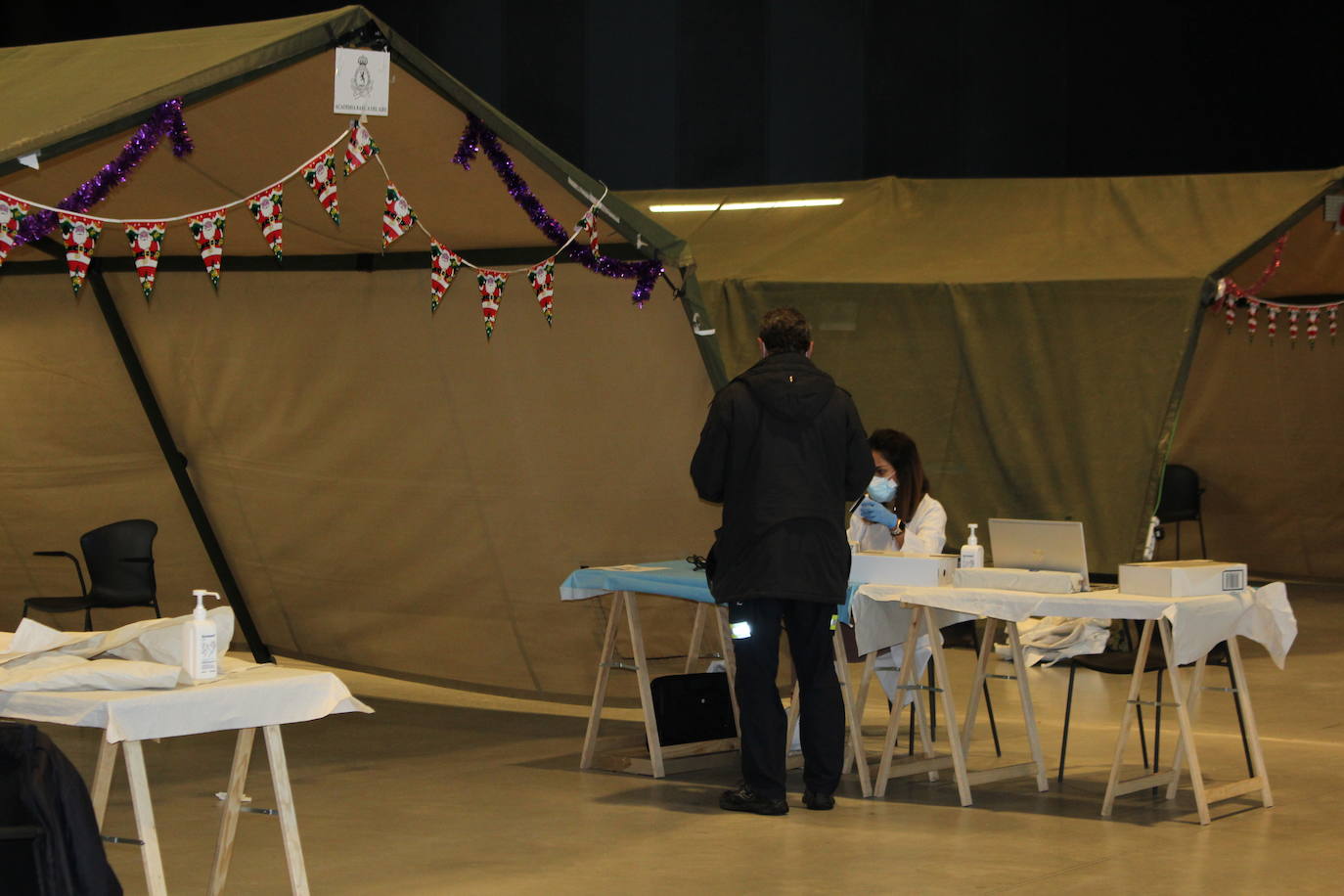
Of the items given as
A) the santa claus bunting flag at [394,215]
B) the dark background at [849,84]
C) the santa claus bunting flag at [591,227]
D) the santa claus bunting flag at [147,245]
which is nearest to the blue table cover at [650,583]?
the santa claus bunting flag at [591,227]

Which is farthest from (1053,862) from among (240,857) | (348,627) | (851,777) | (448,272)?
(348,627)

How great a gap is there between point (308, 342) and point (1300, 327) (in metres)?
7.23

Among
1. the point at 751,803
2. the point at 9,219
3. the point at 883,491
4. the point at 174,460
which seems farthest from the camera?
the point at 174,460

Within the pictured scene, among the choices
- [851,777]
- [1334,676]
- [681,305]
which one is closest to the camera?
[851,777]

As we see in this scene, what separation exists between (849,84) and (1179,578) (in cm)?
961

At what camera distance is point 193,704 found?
3.39 m

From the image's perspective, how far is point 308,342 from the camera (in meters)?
7.30

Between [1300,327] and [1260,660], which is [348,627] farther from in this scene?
[1300,327]

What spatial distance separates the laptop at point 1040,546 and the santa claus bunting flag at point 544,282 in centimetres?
182

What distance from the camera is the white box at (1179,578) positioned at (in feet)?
16.6

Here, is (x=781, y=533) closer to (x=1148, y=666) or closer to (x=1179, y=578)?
(x=1179, y=578)

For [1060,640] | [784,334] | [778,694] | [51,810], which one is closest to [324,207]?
[784,334]

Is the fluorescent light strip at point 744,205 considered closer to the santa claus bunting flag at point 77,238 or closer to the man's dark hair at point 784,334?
the man's dark hair at point 784,334

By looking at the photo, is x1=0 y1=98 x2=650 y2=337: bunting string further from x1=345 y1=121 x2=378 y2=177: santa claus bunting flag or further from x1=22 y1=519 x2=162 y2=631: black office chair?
x1=22 y1=519 x2=162 y2=631: black office chair
